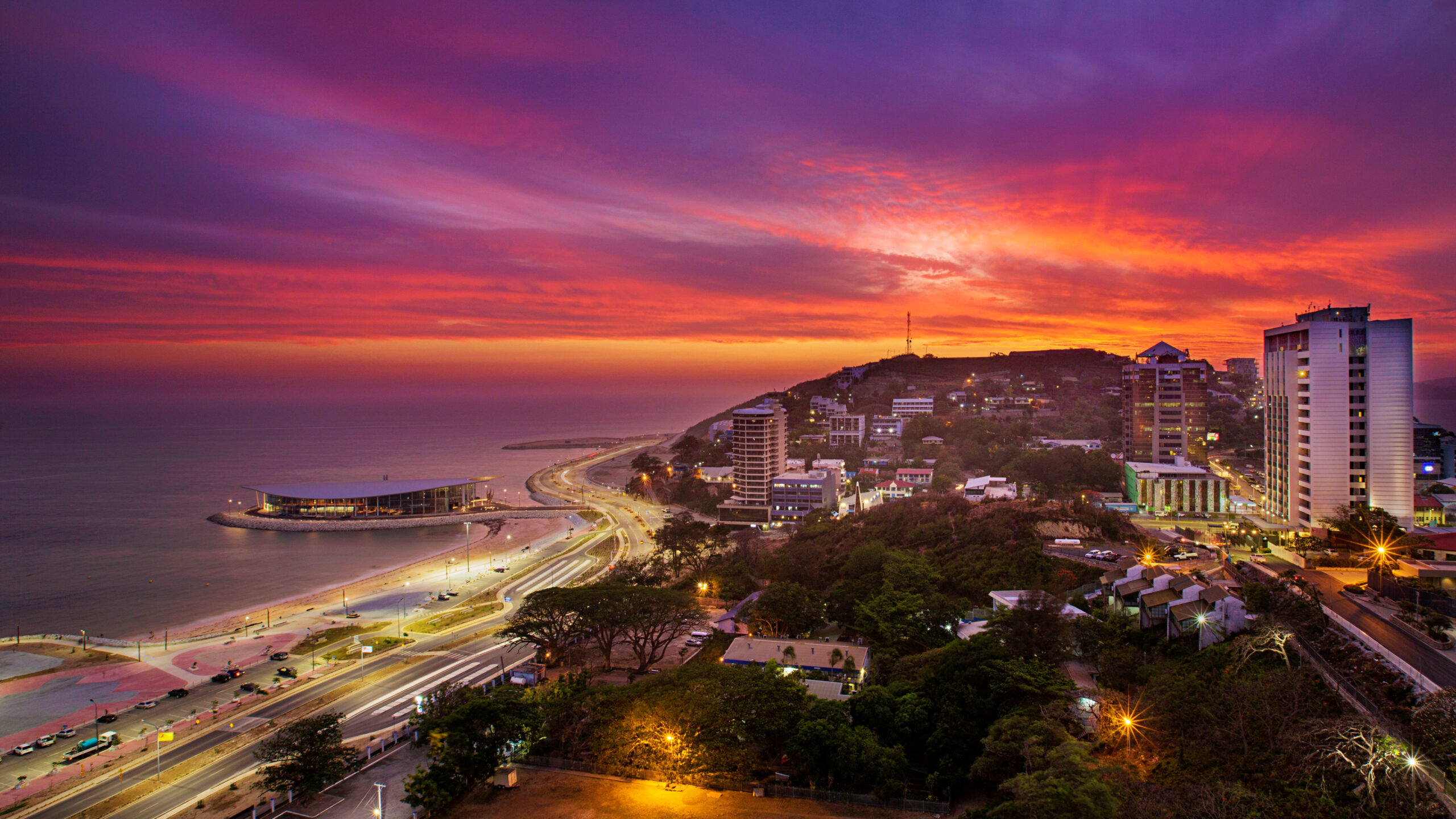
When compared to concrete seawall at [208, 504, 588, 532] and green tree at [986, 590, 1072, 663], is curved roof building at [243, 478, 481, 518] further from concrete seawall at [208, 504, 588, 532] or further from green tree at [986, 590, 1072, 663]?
green tree at [986, 590, 1072, 663]

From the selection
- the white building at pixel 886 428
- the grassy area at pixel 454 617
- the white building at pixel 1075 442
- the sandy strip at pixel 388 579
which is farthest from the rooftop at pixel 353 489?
the white building at pixel 1075 442

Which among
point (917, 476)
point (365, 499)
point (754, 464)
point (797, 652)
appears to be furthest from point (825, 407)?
point (797, 652)

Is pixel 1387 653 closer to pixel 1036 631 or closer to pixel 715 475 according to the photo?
pixel 1036 631

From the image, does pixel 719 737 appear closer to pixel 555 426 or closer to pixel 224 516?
pixel 224 516

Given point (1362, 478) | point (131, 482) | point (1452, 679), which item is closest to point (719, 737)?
point (1452, 679)

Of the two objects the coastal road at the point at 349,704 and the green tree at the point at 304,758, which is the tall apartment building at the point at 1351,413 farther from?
the green tree at the point at 304,758
